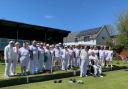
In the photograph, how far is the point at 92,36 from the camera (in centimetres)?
6588

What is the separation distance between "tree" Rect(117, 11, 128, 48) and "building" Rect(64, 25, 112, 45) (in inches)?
211

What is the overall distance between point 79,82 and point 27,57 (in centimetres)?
326

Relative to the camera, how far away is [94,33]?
65938 mm

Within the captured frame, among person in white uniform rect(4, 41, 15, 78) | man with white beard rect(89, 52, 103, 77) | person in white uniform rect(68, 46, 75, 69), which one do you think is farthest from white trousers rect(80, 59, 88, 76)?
person in white uniform rect(4, 41, 15, 78)

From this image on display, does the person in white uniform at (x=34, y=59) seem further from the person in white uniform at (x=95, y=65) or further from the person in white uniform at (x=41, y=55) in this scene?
the person in white uniform at (x=95, y=65)

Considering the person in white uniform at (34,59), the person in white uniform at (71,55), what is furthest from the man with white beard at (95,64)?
the person in white uniform at (34,59)

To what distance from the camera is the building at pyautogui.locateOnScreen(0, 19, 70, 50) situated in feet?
106

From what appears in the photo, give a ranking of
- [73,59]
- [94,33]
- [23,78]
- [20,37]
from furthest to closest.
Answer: [94,33] < [20,37] < [73,59] < [23,78]

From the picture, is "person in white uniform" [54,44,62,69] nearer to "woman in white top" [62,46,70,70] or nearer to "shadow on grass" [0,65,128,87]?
"woman in white top" [62,46,70,70]

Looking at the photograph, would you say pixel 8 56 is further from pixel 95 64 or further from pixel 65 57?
pixel 95 64

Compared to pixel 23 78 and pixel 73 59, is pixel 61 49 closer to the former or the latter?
pixel 73 59

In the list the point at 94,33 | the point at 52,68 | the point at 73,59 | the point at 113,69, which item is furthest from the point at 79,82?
the point at 94,33

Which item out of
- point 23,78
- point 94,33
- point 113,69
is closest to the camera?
point 23,78

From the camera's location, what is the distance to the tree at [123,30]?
53.8 m
